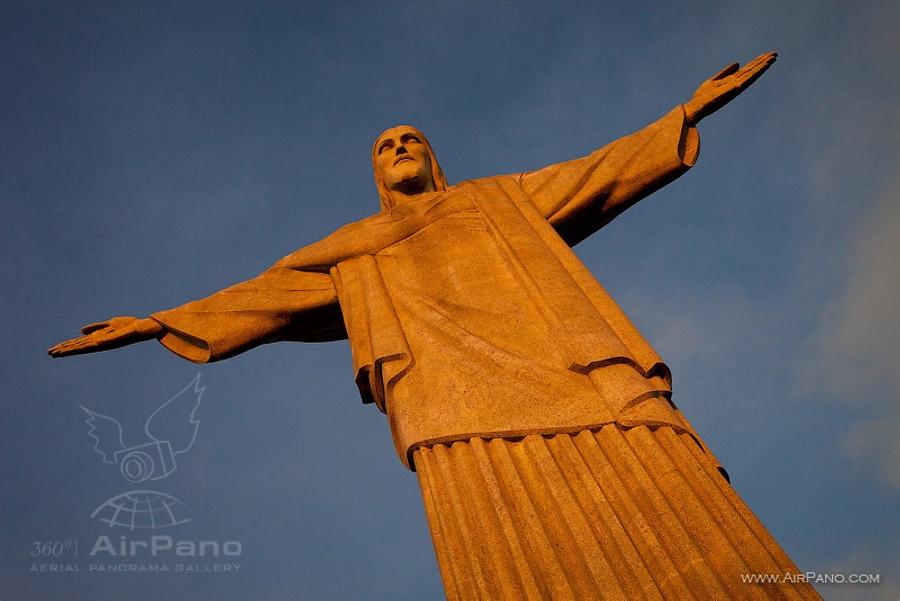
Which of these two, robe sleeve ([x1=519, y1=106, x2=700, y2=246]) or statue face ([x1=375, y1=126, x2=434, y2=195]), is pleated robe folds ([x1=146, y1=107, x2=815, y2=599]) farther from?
statue face ([x1=375, y1=126, x2=434, y2=195])

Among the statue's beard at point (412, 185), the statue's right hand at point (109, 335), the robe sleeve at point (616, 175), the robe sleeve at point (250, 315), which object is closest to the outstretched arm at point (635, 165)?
the robe sleeve at point (616, 175)

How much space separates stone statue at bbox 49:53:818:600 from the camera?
5016mm

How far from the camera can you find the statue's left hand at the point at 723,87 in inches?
329

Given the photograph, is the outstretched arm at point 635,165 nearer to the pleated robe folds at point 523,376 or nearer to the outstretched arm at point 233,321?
the pleated robe folds at point 523,376

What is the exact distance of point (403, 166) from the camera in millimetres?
9289

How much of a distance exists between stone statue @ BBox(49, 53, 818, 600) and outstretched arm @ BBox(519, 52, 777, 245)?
0.06ft

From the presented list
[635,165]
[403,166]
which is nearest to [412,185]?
[403,166]

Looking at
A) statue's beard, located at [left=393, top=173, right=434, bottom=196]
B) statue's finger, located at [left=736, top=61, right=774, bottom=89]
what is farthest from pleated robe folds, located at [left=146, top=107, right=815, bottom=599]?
statue's finger, located at [left=736, top=61, right=774, bottom=89]

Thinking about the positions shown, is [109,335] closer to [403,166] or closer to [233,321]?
[233,321]

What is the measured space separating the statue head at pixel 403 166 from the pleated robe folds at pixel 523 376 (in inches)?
11.9

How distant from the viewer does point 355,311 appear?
768cm

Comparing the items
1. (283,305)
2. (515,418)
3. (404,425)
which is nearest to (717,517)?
(515,418)

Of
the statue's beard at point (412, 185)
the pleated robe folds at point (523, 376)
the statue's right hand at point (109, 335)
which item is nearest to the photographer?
the pleated robe folds at point (523, 376)

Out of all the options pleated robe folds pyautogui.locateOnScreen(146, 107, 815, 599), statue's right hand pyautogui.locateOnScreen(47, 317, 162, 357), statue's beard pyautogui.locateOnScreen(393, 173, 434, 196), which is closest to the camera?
pleated robe folds pyautogui.locateOnScreen(146, 107, 815, 599)
